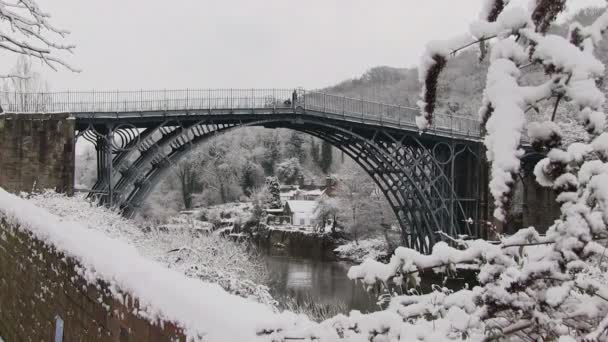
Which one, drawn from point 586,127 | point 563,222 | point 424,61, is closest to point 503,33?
point 424,61

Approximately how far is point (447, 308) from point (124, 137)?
17.9 meters

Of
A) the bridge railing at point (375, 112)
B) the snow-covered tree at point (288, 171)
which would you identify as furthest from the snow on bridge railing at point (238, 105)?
the snow-covered tree at point (288, 171)

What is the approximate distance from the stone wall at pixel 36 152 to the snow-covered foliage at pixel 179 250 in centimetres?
223

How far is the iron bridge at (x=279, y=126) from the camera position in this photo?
59.5ft

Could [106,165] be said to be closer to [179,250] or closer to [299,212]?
[179,250]

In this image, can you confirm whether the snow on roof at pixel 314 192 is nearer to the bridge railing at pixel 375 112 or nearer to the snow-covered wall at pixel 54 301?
the bridge railing at pixel 375 112

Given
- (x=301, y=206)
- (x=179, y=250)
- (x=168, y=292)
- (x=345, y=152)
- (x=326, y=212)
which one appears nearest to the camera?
(x=168, y=292)

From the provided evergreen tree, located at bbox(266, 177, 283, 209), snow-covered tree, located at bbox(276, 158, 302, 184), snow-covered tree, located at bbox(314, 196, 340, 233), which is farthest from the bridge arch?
snow-covered tree, located at bbox(276, 158, 302, 184)

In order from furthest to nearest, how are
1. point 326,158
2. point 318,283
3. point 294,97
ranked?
1. point 326,158
2. point 318,283
3. point 294,97

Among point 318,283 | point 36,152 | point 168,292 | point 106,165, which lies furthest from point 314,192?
point 168,292

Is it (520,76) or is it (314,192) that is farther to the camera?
(314,192)

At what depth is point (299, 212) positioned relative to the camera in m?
38.1

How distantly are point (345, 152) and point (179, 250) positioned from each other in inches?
449

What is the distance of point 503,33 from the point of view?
59.4 inches
